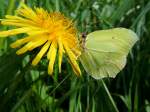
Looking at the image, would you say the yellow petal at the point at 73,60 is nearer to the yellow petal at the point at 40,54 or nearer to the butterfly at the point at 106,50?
the yellow petal at the point at 40,54

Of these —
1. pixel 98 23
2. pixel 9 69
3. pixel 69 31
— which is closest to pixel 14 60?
pixel 9 69

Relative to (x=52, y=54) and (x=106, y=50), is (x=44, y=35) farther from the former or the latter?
(x=106, y=50)

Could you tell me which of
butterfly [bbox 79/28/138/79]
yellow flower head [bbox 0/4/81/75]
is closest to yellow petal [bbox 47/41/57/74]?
yellow flower head [bbox 0/4/81/75]

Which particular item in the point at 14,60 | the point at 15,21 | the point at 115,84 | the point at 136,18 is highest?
the point at 15,21

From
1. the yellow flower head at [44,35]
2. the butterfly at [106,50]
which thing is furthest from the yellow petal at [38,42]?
the butterfly at [106,50]

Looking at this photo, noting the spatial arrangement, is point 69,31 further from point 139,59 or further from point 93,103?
point 139,59

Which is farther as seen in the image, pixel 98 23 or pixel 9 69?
pixel 98 23
